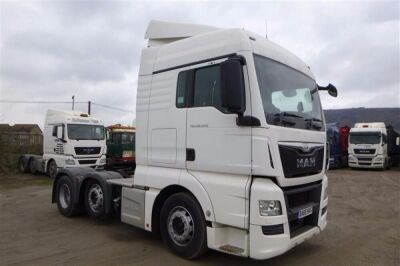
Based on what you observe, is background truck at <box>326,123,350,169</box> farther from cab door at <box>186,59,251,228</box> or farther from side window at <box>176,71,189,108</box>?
cab door at <box>186,59,251,228</box>

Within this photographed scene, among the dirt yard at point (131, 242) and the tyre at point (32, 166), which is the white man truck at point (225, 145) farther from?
the tyre at point (32, 166)

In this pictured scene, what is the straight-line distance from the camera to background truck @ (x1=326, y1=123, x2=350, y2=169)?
24.8 meters

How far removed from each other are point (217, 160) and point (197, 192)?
0.54 metres

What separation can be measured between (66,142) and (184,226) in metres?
12.2

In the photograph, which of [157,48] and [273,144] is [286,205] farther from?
[157,48]

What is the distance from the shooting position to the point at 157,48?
19.8 feet

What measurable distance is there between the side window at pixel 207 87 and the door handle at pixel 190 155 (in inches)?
25.1

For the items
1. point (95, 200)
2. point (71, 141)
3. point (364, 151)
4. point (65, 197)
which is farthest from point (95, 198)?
point (364, 151)

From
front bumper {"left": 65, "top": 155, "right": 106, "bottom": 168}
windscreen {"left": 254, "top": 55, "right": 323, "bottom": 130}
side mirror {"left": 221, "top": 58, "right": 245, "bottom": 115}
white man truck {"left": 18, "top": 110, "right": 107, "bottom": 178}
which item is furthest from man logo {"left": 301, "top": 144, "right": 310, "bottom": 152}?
white man truck {"left": 18, "top": 110, "right": 107, "bottom": 178}

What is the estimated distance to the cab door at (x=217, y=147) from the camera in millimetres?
4578

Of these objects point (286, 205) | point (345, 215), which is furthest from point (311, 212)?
point (345, 215)

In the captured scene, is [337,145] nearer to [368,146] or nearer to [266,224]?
[368,146]

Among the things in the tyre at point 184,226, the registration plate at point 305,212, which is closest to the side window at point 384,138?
the registration plate at point 305,212

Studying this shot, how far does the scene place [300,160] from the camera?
193 inches
